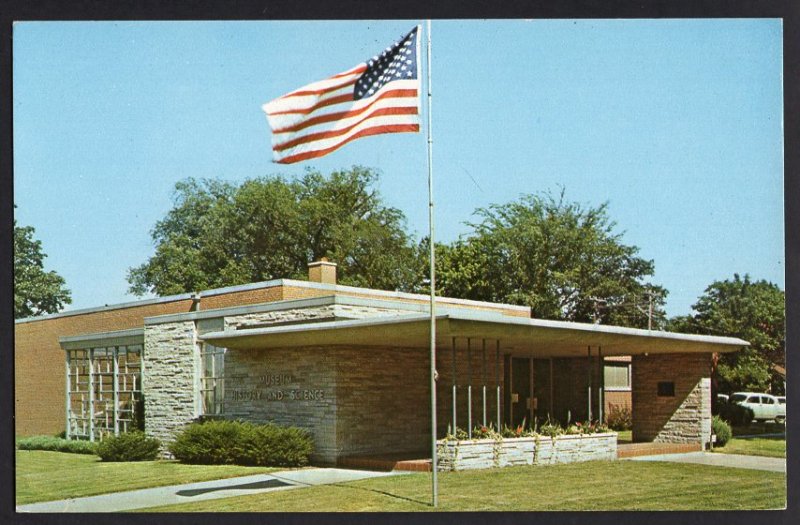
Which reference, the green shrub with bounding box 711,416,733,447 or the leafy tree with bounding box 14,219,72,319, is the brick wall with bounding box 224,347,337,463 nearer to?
the green shrub with bounding box 711,416,733,447

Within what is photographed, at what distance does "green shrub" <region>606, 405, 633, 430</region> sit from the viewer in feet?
121

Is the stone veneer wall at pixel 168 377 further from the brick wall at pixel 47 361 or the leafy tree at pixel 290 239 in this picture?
the leafy tree at pixel 290 239

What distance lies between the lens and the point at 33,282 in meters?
58.9

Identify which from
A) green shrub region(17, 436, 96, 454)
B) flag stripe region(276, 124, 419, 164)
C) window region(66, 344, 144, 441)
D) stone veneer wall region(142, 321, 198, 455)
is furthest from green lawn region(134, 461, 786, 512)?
green shrub region(17, 436, 96, 454)

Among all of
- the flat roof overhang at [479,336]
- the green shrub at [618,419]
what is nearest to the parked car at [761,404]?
the green shrub at [618,419]

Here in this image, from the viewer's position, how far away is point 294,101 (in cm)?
1519

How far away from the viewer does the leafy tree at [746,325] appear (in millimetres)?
44062

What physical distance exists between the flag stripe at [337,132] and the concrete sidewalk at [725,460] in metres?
11.5

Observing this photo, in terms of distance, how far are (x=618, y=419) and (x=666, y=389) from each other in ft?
33.7

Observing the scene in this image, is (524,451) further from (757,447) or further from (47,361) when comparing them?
(47,361)


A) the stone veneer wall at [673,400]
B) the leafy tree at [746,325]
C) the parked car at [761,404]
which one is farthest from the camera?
the leafy tree at [746,325]

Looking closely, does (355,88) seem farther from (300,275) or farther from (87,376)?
(300,275)

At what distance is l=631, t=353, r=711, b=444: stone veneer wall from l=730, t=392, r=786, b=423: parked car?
15761mm

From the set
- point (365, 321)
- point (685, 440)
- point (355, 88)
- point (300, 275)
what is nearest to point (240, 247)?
point (300, 275)
